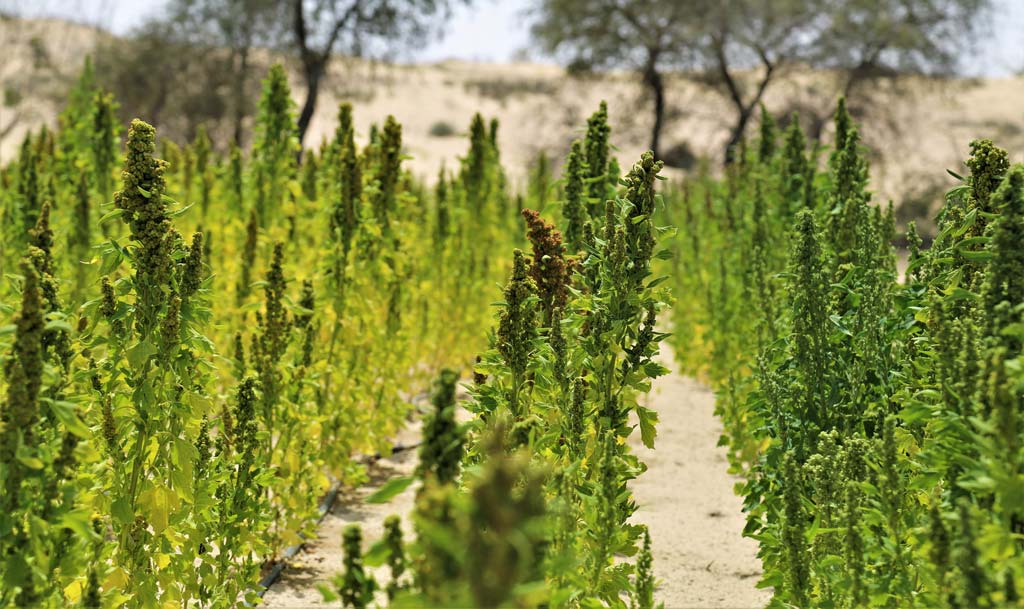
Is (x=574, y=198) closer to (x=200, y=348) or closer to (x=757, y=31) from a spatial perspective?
(x=200, y=348)

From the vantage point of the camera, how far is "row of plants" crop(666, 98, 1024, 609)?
2.02 m

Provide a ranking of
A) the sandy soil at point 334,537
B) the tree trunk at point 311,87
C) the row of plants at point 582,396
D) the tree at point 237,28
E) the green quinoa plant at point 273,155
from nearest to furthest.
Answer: the row of plants at point 582,396
the sandy soil at point 334,537
the green quinoa plant at point 273,155
the tree trunk at point 311,87
the tree at point 237,28

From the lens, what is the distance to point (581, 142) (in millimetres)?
4777

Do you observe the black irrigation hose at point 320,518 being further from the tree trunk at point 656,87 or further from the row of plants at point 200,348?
the tree trunk at point 656,87

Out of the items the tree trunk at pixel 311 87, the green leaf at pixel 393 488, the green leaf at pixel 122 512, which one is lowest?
the green leaf at pixel 122 512

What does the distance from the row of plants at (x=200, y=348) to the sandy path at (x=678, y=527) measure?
173 millimetres

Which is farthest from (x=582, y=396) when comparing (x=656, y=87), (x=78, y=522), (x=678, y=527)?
(x=656, y=87)

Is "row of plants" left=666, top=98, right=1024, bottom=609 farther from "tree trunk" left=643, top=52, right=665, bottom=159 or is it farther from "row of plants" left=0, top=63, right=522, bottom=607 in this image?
"tree trunk" left=643, top=52, right=665, bottom=159

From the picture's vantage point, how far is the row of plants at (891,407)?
202cm

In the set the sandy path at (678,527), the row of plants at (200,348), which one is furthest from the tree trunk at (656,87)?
the sandy path at (678,527)

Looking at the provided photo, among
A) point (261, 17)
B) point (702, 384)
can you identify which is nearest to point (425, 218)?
point (702, 384)

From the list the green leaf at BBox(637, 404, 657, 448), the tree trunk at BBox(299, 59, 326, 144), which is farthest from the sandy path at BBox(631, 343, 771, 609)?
the tree trunk at BBox(299, 59, 326, 144)

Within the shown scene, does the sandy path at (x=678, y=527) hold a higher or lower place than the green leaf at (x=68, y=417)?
lower

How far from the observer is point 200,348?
3.01 metres
